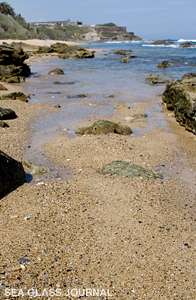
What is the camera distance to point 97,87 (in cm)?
1731

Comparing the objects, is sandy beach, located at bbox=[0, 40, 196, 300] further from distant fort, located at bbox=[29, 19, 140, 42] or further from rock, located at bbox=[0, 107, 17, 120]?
distant fort, located at bbox=[29, 19, 140, 42]

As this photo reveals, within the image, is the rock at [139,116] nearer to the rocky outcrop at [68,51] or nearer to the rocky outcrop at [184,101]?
the rocky outcrop at [184,101]

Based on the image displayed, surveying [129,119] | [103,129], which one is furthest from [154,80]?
[103,129]

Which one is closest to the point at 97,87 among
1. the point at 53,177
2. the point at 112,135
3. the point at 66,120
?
the point at 66,120

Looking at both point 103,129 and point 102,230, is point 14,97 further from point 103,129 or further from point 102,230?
point 102,230

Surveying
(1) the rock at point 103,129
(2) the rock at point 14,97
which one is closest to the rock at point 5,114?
(1) the rock at point 103,129

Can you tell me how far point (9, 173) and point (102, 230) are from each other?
2139 millimetres

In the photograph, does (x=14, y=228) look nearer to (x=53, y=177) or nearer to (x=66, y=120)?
(x=53, y=177)

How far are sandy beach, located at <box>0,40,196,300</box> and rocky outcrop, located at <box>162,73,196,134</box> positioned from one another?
2.33 metres

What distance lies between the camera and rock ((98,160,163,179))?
19.7 feet

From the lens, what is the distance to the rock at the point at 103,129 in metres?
8.42

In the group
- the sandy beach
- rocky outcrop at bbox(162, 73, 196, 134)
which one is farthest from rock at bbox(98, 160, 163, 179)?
rocky outcrop at bbox(162, 73, 196, 134)

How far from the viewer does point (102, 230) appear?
4.29m

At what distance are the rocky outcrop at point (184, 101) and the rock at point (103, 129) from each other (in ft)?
7.11
